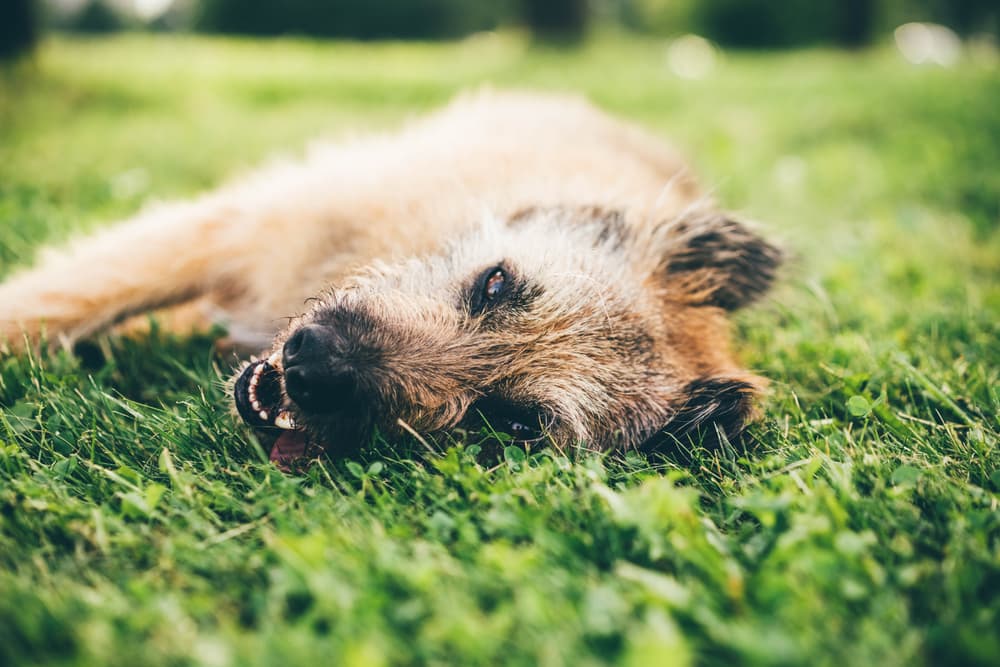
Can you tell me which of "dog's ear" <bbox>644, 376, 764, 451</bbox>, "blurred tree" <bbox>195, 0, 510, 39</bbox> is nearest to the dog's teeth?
"dog's ear" <bbox>644, 376, 764, 451</bbox>

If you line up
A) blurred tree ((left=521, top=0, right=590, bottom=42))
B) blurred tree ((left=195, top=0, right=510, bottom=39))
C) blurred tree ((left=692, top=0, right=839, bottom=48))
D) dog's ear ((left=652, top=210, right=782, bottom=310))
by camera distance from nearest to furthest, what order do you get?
dog's ear ((left=652, top=210, right=782, bottom=310)) < blurred tree ((left=521, top=0, right=590, bottom=42)) < blurred tree ((left=195, top=0, right=510, bottom=39)) < blurred tree ((left=692, top=0, right=839, bottom=48))

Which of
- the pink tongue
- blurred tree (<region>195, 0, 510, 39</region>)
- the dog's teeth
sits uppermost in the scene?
blurred tree (<region>195, 0, 510, 39</region>)

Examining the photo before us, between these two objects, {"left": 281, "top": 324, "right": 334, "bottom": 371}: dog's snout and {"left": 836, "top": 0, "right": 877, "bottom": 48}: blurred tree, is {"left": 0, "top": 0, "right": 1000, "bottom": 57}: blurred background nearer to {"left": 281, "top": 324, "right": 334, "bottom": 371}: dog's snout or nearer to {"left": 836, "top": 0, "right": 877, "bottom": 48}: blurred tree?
{"left": 836, "top": 0, "right": 877, "bottom": 48}: blurred tree

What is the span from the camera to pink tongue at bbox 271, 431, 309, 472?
2.08 metres

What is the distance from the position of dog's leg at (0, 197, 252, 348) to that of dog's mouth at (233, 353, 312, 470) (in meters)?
0.85

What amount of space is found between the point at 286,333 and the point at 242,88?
22.2ft

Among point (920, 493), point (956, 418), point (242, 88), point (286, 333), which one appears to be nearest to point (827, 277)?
point (956, 418)

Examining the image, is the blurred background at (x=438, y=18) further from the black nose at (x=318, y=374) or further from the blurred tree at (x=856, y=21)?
the black nose at (x=318, y=374)

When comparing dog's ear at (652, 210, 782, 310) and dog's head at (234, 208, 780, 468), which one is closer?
dog's head at (234, 208, 780, 468)

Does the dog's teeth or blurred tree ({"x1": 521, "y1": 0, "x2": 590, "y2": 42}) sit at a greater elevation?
blurred tree ({"x1": 521, "y1": 0, "x2": 590, "y2": 42})

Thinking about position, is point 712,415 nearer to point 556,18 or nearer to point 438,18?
point 556,18

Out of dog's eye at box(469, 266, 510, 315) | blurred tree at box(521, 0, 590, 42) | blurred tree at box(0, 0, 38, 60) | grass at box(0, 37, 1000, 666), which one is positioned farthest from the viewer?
blurred tree at box(521, 0, 590, 42)

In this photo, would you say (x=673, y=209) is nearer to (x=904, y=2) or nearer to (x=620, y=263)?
(x=620, y=263)

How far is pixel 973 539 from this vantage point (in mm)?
1662
